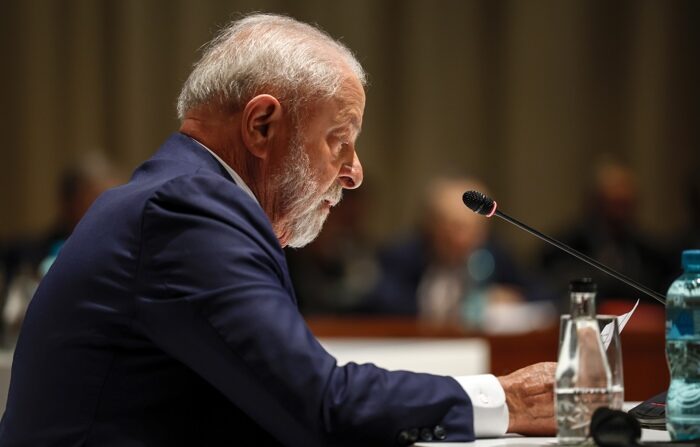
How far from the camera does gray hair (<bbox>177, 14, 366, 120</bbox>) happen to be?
80.7 inches

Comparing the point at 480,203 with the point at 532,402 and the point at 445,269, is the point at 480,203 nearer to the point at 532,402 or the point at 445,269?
the point at 532,402

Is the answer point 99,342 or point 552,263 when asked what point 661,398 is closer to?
point 99,342

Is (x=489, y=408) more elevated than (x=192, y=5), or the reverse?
(x=192, y=5)

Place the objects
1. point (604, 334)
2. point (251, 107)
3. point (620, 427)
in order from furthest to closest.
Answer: point (251, 107) < point (604, 334) < point (620, 427)

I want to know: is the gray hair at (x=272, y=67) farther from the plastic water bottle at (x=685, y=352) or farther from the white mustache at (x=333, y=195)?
the plastic water bottle at (x=685, y=352)

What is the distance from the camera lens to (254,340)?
5.56ft

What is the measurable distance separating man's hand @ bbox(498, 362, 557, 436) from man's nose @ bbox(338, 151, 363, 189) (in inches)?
20.5

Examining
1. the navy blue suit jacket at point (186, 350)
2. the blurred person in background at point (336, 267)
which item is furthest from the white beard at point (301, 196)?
the blurred person in background at point (336, 267)

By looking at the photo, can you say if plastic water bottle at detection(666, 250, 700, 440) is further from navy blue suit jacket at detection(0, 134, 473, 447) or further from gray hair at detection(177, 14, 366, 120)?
gray hair at detection(177, 14, 366, 120)

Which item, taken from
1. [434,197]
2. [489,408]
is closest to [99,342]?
[489,408]

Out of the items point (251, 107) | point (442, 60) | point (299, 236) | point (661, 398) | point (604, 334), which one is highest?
point (442, 60)

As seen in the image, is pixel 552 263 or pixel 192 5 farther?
pixel 192 5

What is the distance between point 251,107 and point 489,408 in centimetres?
67

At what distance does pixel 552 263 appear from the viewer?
689cm
